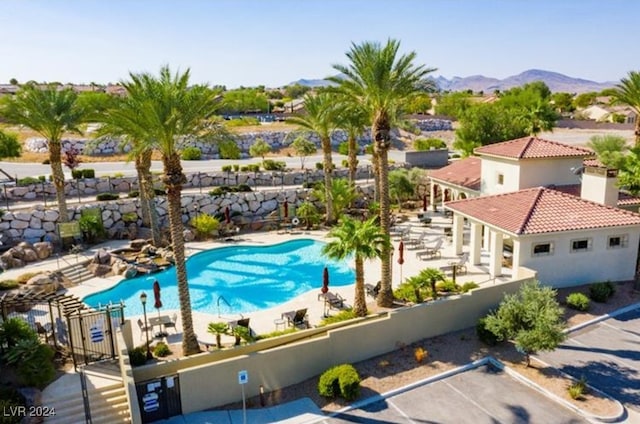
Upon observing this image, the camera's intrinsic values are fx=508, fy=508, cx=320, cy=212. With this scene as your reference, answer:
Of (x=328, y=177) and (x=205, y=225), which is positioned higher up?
(x=328, y=177)

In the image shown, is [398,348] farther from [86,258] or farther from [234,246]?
[86,258]

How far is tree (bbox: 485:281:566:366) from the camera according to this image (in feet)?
54.2

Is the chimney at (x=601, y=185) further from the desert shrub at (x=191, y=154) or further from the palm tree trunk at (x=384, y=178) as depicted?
the desert shrub at (x=191, y=154)

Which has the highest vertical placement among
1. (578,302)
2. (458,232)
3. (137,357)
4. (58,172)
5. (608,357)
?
(58,172)

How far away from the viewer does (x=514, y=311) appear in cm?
1750

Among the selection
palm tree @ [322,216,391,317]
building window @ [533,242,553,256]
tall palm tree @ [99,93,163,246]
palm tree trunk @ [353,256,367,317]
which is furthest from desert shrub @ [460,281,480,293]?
tall palm tree @ [99,93,163,246]

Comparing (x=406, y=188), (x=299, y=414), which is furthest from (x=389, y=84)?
(x=406, y=188)

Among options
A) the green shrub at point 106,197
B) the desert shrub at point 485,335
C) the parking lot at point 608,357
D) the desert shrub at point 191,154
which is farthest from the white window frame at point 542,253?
the desert shrub at point 191,154

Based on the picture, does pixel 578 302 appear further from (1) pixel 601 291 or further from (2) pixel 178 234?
(2) pixel 178 234

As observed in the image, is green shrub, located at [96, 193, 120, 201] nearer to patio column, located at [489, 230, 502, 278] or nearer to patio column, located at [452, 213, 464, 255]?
patio column, located at [452, 213, 464, 255]

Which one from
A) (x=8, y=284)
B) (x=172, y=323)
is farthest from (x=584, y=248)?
(x=8, y=284)

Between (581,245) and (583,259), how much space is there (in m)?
0.64

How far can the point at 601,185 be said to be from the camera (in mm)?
24578

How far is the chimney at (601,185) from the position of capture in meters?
24.3
